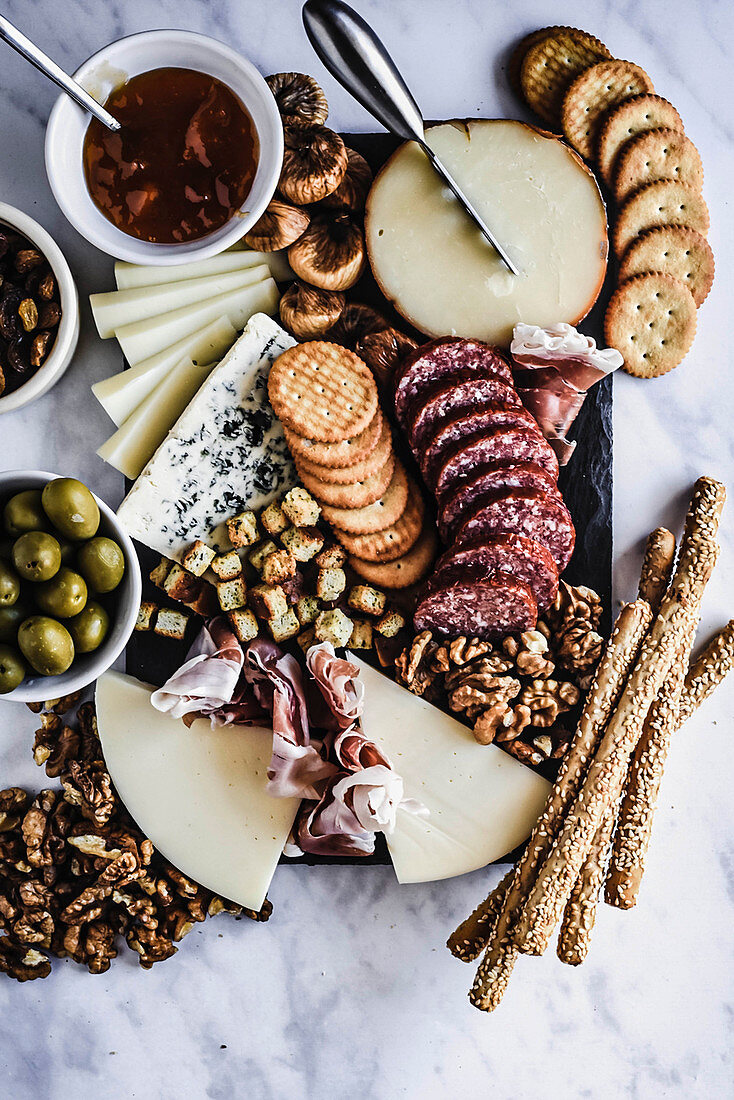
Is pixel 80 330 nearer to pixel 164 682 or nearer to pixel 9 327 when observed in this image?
pixel 9 327

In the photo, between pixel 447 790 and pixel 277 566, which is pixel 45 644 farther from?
pixel 447 790

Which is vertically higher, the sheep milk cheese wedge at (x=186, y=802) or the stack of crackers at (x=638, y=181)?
the stack of crackers at (x=638, y=181)

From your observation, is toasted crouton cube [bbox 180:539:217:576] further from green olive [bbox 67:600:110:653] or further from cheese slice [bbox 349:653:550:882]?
cheese slice [bbox 349:653:550:882]

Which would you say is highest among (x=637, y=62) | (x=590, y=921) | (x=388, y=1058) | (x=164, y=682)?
(x=637, y=62)

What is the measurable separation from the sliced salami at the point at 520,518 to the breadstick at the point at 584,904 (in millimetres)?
555

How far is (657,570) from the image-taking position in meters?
1.79

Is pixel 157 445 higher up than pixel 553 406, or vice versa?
pixel 553 406

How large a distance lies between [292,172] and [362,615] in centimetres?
89

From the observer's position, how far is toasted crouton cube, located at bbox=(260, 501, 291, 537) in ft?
5.78

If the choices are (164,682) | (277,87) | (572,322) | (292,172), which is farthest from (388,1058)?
(277,87)

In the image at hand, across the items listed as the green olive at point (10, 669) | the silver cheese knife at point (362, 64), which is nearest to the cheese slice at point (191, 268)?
the silver cheese knife at point (362, 64)

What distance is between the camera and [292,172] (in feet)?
5.67

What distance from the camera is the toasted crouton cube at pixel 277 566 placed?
1749 millimetres

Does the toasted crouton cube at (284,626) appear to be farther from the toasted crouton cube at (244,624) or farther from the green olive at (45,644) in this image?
the green olive at (45,644)
